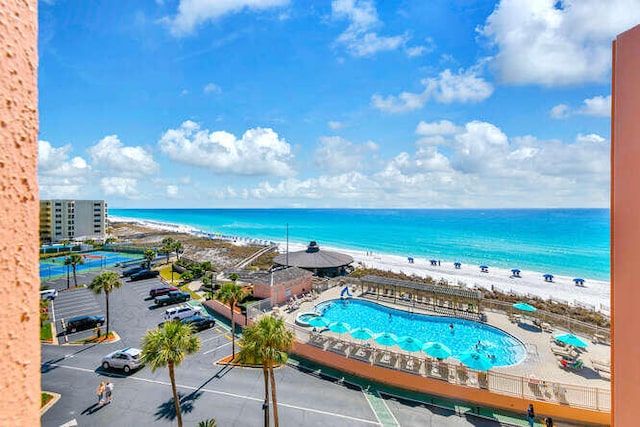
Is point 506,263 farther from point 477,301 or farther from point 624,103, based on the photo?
point 624,103

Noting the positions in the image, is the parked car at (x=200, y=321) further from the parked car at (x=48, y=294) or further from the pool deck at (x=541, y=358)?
the parked car at (x=48, y=294)

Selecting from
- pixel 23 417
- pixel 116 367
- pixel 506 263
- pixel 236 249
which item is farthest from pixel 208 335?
pixel 506 263

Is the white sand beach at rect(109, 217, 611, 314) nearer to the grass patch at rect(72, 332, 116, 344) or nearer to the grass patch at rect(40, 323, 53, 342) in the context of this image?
the grass patch at rect(72, 332, 116, 344)

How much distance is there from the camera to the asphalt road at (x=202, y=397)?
15125mm

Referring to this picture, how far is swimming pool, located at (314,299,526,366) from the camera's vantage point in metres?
22.1

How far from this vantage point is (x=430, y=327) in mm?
26844

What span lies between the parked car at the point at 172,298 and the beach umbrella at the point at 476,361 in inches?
1081

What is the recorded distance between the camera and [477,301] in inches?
1124

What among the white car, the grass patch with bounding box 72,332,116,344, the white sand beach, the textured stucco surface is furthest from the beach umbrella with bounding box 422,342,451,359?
the white sand beach

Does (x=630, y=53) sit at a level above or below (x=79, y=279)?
above

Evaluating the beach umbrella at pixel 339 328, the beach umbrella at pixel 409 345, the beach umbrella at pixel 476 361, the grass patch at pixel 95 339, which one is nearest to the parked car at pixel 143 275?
the grass patch at pixel 95 339

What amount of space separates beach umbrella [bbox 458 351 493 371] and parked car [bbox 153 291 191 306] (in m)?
27.5

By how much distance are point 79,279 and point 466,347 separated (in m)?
47.3

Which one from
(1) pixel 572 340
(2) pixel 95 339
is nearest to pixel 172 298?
(2) pixel 95 339
